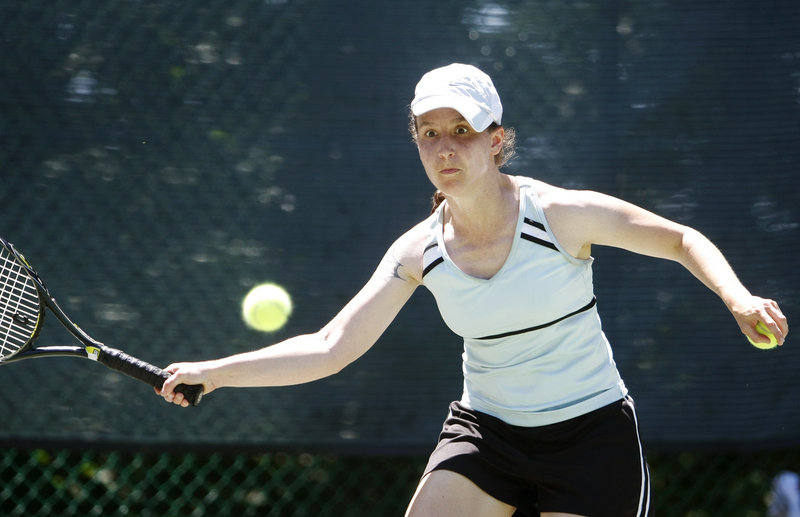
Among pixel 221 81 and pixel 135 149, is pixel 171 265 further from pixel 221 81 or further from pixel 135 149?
pixel 221 81

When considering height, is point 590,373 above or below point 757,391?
above

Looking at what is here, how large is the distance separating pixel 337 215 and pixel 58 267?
3.12ft

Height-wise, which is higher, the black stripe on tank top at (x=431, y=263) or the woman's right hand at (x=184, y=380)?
the black stripe on tank top at (x=431, y=263)

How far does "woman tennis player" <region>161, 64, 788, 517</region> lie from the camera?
2252mm

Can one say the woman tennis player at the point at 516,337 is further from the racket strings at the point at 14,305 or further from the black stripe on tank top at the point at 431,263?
the racket strings at the point at 14,305

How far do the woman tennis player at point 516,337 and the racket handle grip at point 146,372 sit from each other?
0.09 ft

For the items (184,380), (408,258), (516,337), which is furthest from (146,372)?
(516,337)

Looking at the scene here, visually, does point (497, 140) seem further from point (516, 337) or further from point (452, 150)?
point (516, 337)

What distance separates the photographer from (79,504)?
3471mm

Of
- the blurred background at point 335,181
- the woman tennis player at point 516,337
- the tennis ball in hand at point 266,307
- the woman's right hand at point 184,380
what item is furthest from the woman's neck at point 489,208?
the tennis ball in hand at point 266,307

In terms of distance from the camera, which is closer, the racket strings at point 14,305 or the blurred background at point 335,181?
→ the racket strings at point 14,305

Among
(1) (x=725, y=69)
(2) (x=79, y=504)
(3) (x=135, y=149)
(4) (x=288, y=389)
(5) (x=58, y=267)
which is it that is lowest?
(2) (x=79, y=504)

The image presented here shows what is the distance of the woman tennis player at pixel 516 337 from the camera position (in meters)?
2.25

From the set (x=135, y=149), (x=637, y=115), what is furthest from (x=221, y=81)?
(x=637, y=115)
